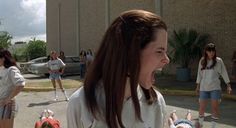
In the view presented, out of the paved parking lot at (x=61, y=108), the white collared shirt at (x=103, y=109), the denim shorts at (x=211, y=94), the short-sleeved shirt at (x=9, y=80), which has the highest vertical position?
the white collared shirt at (x=103, y=109)

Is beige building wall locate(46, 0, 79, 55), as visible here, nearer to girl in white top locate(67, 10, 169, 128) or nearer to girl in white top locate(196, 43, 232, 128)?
girl in white top locate(196, 43, 232, 128)

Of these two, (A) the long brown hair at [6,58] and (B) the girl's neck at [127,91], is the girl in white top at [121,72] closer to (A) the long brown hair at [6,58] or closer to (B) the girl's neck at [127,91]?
(B) the girl's neck at [127,91]

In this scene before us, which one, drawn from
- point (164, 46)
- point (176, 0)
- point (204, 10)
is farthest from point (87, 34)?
point (164, 46)

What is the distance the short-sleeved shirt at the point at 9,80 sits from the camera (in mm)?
6004

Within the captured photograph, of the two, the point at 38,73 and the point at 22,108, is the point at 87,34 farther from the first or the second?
the point at 22,108

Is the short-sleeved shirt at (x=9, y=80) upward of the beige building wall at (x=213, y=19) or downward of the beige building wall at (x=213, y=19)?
downward

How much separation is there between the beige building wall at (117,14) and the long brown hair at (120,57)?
10069 mm

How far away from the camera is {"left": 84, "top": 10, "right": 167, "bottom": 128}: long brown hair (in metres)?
2.02

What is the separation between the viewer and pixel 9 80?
19.9ft

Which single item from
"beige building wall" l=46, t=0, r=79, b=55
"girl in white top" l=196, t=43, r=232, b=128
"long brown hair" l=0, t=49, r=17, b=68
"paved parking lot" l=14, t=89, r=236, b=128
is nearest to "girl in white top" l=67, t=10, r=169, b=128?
"long brown hair" l=0, t=49, r=17, b=68

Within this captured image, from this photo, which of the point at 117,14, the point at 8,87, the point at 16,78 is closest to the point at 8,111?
the point at 8,87

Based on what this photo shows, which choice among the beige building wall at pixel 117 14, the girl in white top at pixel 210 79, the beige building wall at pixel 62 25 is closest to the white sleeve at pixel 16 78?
the girl in white top at pixel 210 79

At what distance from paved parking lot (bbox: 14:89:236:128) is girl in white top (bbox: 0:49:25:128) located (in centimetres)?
462

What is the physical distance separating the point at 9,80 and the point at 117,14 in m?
24.6
